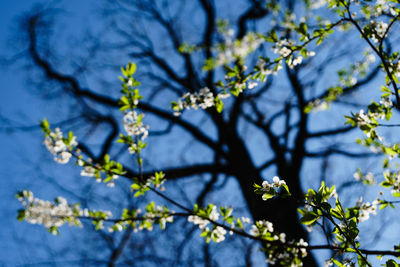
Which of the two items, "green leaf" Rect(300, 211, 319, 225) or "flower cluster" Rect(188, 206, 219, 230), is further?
"flower cluster" Rect(188, 206, 219, 230)

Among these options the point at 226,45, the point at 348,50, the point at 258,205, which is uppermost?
the point at 348,50

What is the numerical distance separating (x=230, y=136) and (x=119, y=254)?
348 centimetres

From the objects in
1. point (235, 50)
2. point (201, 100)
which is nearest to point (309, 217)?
point (201, 100)

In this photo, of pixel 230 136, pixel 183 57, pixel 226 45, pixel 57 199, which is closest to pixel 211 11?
pixel 183 57

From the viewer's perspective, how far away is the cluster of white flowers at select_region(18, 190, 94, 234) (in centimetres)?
175

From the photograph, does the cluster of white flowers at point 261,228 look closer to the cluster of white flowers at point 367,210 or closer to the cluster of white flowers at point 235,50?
the cluster of white flowers at point 367,210

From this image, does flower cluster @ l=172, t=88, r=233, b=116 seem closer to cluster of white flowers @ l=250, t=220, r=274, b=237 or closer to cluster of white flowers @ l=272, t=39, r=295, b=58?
cluster of white flowers @ l=272, t=39, r=295, b=58

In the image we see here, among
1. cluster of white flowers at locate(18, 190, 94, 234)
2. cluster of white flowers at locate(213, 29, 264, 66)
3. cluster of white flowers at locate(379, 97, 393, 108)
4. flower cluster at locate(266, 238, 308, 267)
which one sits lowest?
flower cluster at locate(266, 238, 308, 267)

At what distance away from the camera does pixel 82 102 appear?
5758mm

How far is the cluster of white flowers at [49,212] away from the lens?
175cm

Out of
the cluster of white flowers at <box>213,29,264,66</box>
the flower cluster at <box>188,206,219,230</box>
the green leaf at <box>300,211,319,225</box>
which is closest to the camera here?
the green leaf at <box>300,211,319,225</box>

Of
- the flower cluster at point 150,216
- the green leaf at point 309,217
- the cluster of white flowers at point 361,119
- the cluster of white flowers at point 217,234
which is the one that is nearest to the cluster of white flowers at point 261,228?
the cluster of white flowers at point 217,234

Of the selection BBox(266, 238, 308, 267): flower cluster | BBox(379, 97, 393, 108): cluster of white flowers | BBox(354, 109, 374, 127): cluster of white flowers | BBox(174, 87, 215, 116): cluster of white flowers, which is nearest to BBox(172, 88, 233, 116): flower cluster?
BBox(174, 87, 215, 116): cluster of white flowers

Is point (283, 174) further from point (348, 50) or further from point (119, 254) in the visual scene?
point (119, 254)
